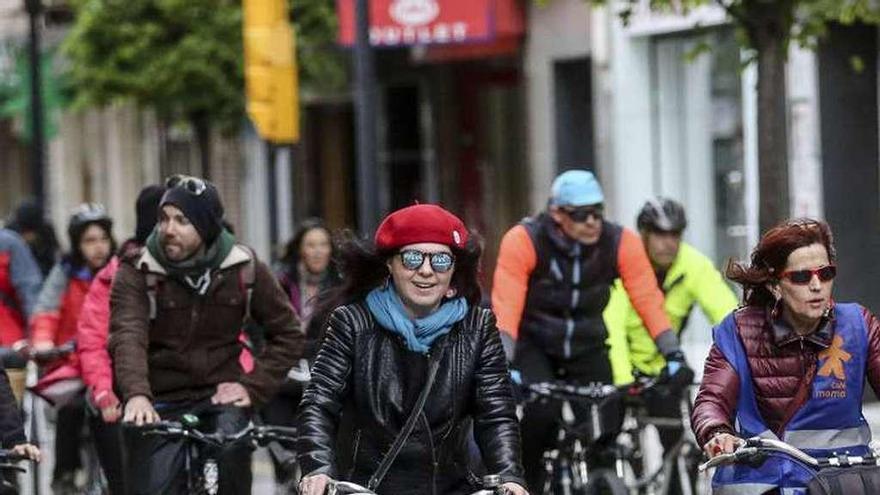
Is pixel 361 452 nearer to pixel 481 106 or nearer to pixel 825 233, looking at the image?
pixel 825 233

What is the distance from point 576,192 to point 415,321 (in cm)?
366

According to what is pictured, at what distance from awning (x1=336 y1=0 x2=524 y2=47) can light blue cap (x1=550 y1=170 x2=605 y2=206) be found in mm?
12923

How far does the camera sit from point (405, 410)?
7.30 meters

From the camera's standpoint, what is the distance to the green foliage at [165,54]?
90.4 feet

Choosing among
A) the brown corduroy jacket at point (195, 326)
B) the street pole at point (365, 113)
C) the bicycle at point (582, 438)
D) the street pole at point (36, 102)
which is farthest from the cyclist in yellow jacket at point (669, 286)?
the street pole at point (36, 102)

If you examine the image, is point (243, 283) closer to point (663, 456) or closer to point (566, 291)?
point (566, 291)

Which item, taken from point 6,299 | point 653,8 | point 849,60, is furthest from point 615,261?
point 849,60

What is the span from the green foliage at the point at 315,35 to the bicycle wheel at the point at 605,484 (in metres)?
16.9

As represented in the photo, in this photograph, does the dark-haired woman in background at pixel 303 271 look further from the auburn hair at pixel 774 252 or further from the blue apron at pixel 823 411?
the blue apron at pixel 823 411

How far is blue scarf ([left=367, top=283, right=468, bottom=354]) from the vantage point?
23.8ft

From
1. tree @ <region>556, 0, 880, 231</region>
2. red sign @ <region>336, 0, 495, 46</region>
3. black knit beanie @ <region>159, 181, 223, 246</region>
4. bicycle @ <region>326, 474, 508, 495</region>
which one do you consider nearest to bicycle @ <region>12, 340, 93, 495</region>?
black knit beanie @ <region>159, 181, 223, 246</region>

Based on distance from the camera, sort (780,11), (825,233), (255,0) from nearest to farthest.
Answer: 1. (825,233)
2. (780,11)
3. (255,0)

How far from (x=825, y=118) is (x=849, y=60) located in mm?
514

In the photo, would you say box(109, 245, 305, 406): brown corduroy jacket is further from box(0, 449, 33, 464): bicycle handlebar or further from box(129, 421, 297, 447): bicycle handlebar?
box(0, 449, 33, 464): bicycle handlebar
